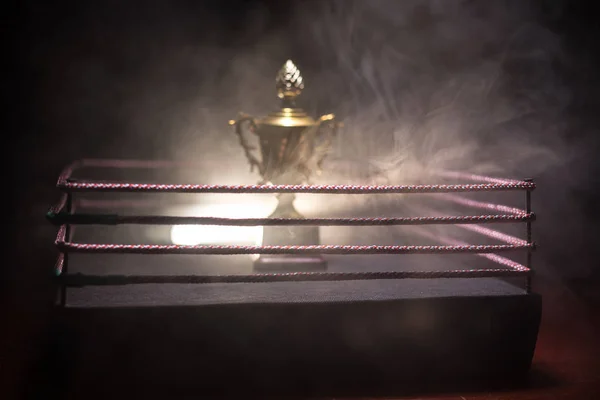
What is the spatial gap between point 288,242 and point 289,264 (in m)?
0.08

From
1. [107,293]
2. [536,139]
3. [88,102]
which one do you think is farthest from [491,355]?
[88,102]

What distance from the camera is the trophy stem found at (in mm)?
2135

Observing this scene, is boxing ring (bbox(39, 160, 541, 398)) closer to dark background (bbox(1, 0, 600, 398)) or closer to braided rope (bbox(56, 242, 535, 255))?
braided rope (bbox(56, 242, 535, 255))

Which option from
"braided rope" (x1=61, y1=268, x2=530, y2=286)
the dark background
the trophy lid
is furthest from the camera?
the dark background

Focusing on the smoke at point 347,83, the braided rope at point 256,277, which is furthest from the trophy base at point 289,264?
the smoke at point 347,83

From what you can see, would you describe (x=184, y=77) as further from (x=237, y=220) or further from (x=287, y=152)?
(x=237, y=220)

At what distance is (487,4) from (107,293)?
199 centimetres

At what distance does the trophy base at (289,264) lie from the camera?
2125 millimetres

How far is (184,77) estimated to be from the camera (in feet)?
9.07

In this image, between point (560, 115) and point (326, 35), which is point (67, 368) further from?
point (560, 115)

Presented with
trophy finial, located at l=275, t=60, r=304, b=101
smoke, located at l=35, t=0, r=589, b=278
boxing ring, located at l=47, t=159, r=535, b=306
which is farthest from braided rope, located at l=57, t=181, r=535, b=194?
smoke, located at l=35, t=0, r=589, b=278

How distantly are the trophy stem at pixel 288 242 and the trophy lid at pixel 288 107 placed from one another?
11.0 inches

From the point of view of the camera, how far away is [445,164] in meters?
Answer: 2.83

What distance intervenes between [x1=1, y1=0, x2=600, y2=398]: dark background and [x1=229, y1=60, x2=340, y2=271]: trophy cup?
2.15 feet
